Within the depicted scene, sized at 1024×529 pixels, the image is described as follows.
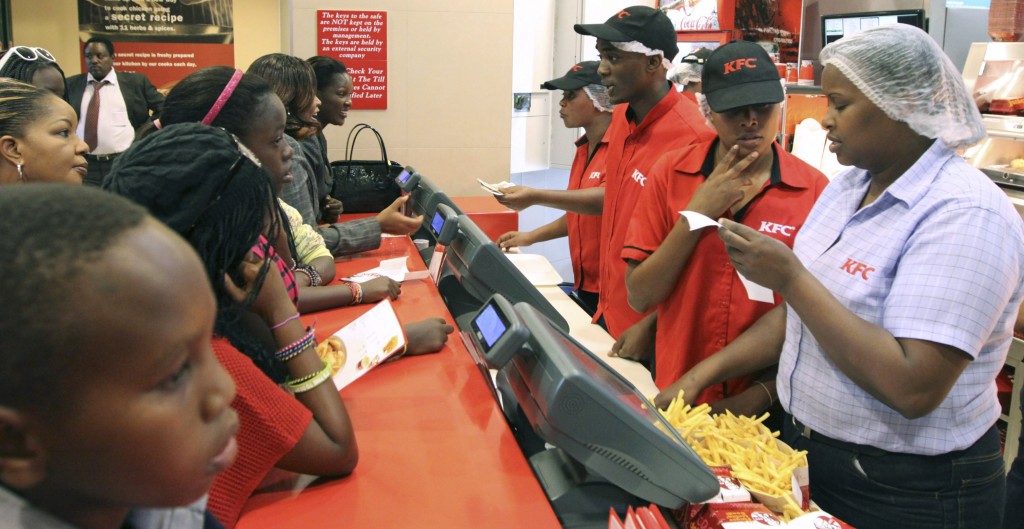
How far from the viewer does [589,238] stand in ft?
12.0

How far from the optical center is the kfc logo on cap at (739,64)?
208 cm

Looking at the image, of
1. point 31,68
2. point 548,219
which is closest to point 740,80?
point 31,68

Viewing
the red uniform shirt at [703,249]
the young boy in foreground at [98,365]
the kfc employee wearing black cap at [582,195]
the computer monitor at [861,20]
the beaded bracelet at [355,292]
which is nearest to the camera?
the young boy in foreground at [98,365]

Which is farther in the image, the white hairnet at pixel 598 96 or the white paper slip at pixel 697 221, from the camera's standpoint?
the white hairnet at pixel 598 96

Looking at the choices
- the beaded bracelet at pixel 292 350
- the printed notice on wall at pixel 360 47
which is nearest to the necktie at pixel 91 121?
the printed notice on wall at pixel 360 47

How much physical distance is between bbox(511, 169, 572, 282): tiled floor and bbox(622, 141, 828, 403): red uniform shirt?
407 cm

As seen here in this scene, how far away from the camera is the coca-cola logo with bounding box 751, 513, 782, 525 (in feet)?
4.19

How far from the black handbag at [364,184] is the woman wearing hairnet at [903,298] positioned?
3.06 meters

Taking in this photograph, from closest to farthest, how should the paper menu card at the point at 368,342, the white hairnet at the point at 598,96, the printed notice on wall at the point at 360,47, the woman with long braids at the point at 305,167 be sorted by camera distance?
the paper menu card at the point at 368,342
the woman with long braids at the point at 305,167
the white hairnet at the point at 598,96
the printed notice on wall at the point at 360,47

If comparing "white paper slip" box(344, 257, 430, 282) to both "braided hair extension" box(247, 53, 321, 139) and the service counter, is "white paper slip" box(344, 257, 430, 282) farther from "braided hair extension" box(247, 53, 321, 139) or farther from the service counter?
the service counter

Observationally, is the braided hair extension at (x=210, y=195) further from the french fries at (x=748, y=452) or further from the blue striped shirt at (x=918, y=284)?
the blue striped shirt at (x=918, y=284)

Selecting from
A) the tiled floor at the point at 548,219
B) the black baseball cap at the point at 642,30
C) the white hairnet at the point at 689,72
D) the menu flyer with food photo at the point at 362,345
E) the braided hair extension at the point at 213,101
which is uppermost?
the black baseball cap at the point at 642,30

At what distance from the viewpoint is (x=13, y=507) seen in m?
0.60

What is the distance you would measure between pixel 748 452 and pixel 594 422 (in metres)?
0.41
